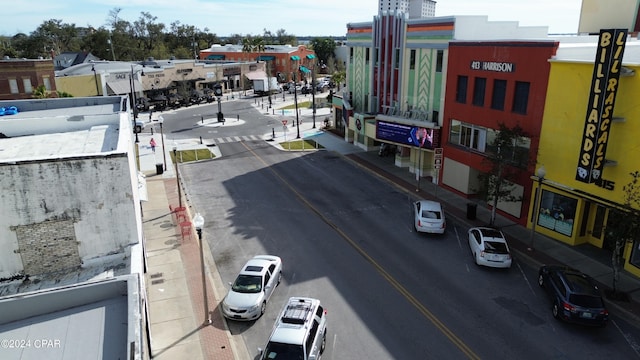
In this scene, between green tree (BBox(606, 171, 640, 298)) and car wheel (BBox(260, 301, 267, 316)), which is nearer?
green tree (BBox(606, 171, 640, 298))

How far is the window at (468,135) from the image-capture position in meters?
28.6

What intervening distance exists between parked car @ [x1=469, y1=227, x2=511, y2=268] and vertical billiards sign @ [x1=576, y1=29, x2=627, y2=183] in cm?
494

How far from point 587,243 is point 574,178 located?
12.7 feet

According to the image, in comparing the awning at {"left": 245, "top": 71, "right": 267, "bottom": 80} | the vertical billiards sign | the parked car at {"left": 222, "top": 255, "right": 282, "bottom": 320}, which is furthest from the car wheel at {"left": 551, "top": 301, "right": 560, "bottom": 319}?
the awning at {"left": 245, "top": 71, "right": 267, "bottom": 80}

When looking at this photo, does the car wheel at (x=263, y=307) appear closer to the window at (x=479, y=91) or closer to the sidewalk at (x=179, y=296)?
the sidewalk at (x=179, y=296)

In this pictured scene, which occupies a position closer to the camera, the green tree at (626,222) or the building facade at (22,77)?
the green tree at (626,222)

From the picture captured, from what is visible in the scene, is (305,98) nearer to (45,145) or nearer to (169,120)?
(169,120)

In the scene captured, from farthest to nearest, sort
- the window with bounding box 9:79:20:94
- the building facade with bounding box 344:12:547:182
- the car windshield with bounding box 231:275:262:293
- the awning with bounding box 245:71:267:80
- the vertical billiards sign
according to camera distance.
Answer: the awning with bounding box 245:71:267:80 < the window with bounding box 9:79:20:94 < the building facade with bounding box 344:12:547:182 < the vertical billiards sign < the car windshield with bounding box 231:275:262:293

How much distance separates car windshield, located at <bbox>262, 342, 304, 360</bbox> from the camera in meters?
13.6

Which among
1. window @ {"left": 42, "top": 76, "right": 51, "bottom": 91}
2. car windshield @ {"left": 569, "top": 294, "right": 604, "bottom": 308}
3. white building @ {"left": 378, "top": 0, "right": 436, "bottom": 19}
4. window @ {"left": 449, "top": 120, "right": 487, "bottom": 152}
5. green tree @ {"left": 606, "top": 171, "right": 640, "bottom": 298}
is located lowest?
car windshield @ {"left": 569, "top": 294, "right": 604, "bottom": 308}

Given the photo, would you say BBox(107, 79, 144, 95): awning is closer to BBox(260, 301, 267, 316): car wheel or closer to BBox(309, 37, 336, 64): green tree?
BBox(260, 301, 267, 316): car wheel

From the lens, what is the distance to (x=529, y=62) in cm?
2430

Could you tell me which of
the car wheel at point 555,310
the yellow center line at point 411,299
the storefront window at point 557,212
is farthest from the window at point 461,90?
the car wheel at point 555,310

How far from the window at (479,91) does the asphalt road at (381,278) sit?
302 inches
